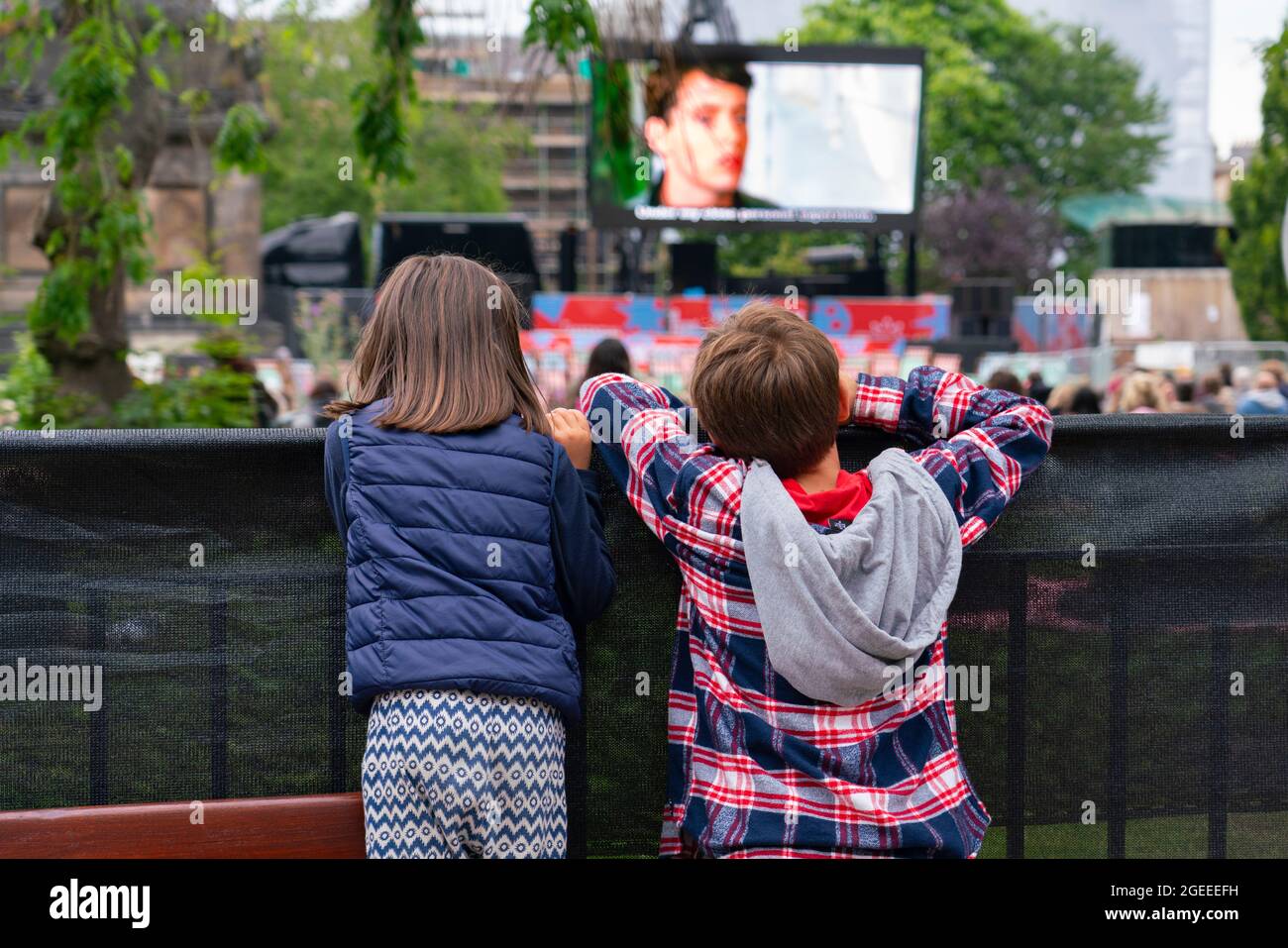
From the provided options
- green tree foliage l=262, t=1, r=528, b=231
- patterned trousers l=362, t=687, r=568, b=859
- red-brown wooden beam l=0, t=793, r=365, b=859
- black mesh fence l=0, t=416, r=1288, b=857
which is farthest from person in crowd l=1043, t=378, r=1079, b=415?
green tree foliage l=262, t=1, r=528, b=231

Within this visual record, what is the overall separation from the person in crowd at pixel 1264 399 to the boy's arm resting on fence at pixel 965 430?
31.7ft

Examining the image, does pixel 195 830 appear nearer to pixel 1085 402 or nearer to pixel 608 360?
pixel 608 360

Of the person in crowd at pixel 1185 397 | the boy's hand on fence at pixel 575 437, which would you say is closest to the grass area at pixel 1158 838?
the boy's hand on fence at pixel 575 437

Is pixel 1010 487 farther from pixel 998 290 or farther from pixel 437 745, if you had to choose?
pixel 998 290

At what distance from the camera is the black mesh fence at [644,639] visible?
320 centimetres

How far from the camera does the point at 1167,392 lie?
12.0 m

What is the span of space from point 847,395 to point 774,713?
2.47 feet

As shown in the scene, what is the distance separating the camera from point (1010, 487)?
9.74ft

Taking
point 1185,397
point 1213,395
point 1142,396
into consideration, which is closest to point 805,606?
point 1142,396

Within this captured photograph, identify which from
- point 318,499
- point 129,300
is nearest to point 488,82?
point 318,499

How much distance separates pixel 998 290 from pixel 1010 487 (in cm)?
2560

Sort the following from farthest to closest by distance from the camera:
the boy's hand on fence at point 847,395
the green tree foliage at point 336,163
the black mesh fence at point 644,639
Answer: the green tree foliage at point 336,163 → the black mesh fence at point 644,639 → the boy's hand on fence at point 847,395

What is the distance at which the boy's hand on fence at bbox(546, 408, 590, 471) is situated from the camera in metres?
2.96

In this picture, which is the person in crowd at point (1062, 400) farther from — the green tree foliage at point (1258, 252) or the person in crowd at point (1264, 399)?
the green tree foliage at point (1258, 252)
